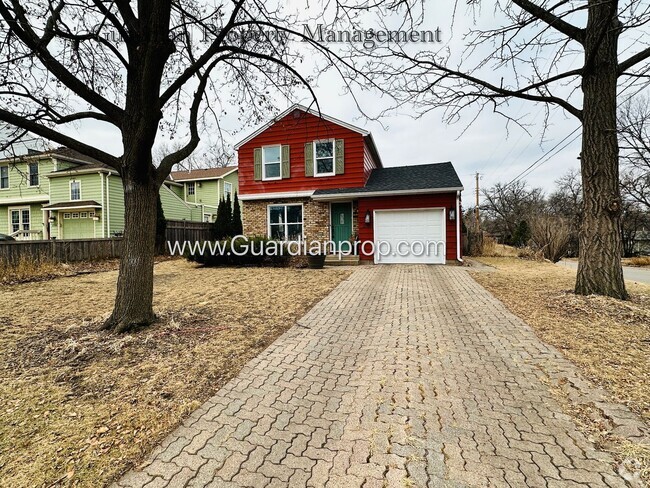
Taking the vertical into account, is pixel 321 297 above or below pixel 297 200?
below

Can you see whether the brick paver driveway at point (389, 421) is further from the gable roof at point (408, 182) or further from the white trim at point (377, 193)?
the gable roof at point (408, 182)

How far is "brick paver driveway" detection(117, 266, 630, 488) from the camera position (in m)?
1.88

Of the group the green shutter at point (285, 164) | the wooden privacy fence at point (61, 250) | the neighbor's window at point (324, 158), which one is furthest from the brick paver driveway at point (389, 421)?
the green shutter at point (285, 164)

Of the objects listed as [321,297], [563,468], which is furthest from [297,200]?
[563,468]

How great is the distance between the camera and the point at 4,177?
21125 millimetres

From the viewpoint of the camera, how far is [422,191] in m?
12.2

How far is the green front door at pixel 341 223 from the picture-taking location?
14062 millimetres

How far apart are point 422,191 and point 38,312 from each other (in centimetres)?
1133

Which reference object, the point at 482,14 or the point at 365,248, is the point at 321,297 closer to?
the point at 482,14

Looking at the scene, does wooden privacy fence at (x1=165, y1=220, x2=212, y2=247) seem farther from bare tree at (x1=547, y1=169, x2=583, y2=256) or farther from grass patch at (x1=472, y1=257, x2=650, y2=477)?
bare tree at (x1=547, y1=169, x2=583, y2=256)

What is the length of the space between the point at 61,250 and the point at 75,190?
9.67m

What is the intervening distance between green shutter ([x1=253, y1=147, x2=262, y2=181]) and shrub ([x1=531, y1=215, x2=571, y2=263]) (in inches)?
545

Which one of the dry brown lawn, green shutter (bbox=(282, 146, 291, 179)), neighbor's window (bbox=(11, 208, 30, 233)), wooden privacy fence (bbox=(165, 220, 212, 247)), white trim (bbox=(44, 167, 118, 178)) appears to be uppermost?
white trim (bbox=(44, 167, 118, 178))

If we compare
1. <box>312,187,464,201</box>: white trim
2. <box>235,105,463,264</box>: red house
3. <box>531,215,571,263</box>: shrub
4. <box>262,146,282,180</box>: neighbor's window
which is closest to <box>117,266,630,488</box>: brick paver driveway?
<box>312,187,464,201</box>: white trim
